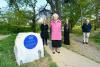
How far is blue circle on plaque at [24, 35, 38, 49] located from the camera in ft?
41.3

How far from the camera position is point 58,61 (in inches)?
512

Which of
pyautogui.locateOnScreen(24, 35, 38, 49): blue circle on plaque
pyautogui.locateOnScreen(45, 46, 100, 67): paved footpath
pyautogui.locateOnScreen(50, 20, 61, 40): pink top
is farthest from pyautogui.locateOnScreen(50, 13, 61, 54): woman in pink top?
pyautogui.locateOnScreen(24, 35, 38, 49): blue circle on plaque

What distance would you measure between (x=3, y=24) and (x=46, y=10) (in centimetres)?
572

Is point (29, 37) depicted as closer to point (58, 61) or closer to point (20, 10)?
point (58, 61)

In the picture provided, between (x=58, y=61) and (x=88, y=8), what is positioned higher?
(x=88, y=8)

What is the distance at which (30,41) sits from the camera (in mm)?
12781

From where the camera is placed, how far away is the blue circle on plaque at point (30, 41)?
12.6 metres

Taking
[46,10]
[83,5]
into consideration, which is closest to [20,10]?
[46,10]

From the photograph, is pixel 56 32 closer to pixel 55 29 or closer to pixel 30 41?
pixel 55 29

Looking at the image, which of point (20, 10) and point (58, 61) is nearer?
point (58, 61)

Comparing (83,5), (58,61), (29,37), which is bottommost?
(58,61)

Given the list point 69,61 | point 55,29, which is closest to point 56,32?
point 55,29

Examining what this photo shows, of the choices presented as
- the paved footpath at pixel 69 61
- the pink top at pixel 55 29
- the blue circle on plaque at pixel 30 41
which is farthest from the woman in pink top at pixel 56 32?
the blue circle on plaque at pixel 30 41

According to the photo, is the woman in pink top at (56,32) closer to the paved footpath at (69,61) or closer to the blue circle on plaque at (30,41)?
the paved footpath at (69,61)
